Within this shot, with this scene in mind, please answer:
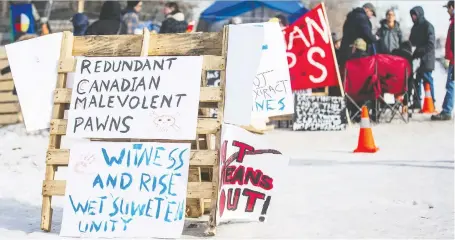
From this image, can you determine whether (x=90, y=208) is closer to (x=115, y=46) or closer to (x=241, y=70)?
(x=115, y=46)

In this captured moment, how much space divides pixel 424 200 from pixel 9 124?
10.6 meters

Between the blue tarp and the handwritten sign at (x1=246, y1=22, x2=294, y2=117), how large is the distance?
14514 mm

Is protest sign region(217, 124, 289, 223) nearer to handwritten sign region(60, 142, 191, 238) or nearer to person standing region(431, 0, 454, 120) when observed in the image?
handwritten sign region(60, 142, 191, 238)

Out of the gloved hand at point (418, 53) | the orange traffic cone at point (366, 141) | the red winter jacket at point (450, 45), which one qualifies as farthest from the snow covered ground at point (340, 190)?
the gloved hand at point (418, 53)

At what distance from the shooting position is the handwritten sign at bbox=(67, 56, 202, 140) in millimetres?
6047

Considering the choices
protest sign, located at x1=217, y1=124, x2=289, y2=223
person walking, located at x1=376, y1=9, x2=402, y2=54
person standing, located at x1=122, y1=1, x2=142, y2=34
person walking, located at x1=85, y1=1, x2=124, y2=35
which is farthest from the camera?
person walking, located at x1=376, y1=9, x2=402, y2=54

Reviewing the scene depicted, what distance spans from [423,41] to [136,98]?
36.0 ft

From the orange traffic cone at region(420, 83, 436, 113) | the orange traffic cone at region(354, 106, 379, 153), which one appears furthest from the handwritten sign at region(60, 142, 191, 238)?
the orange traffic cone at region(420, 83, 436, 113)

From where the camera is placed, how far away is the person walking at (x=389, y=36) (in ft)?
55.4

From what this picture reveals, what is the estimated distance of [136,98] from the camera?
6.17 meters

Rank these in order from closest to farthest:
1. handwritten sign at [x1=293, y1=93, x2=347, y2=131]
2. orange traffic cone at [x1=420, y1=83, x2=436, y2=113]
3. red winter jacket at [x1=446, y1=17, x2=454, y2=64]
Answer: red winter jacket at [x1=446, y1=17, x2=454, y2=64]
handwritten sign at [x1=293, y1=93, x2=347, y2=131]
orange traffic cone at [x1=420, y1=83, x2=436, y2=113]

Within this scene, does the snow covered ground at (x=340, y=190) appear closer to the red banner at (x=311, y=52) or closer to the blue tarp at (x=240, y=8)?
the red banner at (x=311, y=52)

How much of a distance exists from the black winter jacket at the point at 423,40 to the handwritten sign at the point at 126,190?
1083cm

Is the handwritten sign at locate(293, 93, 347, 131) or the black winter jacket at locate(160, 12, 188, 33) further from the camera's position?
the black winter jacket at locate(160, 12, 188, 33)
